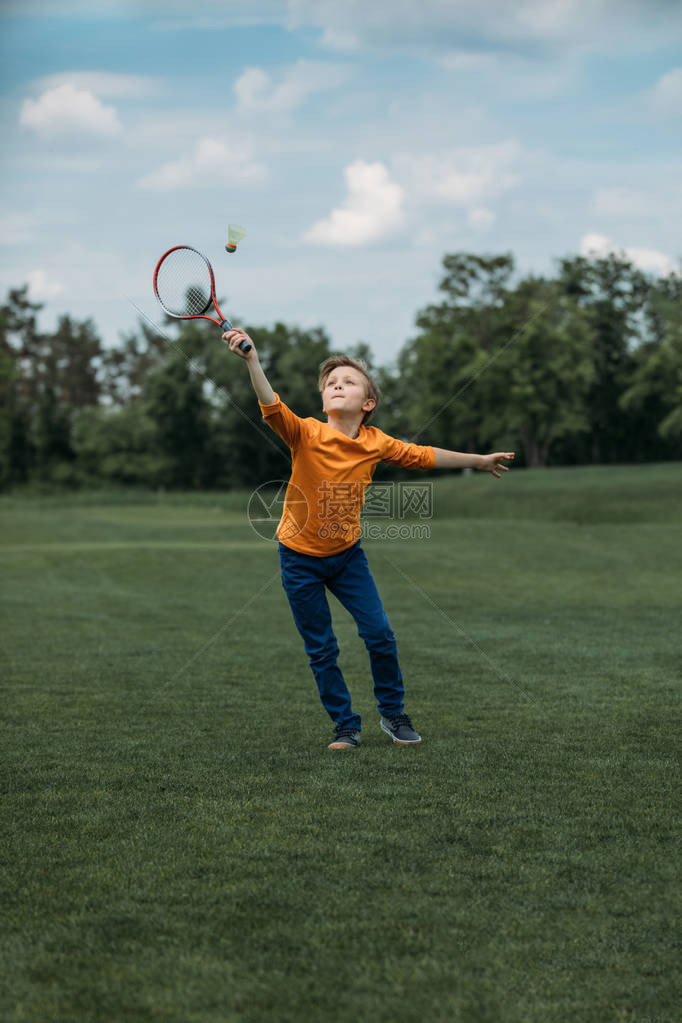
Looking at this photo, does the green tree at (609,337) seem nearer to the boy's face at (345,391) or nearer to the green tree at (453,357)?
the green tree at (453,357)

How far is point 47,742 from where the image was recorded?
5.23 meters

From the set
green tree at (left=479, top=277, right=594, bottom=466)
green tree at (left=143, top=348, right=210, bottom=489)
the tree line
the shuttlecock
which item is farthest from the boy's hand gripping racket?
green tree at (left=143, top=348, right=210, bottom=489)

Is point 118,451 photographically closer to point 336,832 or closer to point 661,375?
point 661,375

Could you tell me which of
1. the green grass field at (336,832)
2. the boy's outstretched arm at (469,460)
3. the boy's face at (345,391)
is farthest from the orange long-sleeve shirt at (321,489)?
the green grass field at (336,832)

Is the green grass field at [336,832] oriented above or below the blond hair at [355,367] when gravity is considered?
below

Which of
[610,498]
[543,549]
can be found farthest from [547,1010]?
[610,498]

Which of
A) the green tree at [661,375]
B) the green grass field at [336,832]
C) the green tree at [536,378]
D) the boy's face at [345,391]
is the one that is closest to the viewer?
the green grass field at [336,832]

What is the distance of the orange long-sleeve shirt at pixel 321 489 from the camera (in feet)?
16.5

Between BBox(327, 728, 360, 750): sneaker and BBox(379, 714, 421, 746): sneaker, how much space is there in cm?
18

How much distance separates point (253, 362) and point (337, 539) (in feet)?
3.41

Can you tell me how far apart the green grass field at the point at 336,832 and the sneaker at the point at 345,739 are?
0.08m

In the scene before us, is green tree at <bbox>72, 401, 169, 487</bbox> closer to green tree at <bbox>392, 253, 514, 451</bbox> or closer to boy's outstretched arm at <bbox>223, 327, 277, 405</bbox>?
green tree at <bbox>392, 253, 514, 451</bbox>

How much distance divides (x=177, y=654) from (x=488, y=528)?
14.7m

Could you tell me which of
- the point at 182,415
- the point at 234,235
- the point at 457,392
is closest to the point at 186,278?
the point at 234,235
